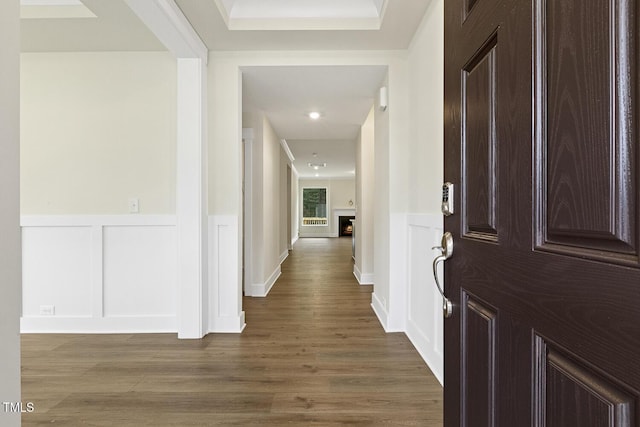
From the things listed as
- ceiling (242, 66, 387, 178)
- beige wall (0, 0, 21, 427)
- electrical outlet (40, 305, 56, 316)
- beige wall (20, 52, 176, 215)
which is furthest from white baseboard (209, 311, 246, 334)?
ceiling (242, 66, 387, 178)

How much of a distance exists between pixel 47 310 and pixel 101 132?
1.53m

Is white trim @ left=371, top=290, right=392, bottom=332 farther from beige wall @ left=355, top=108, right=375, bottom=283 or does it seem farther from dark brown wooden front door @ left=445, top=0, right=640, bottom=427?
dark brown wooden front door @ left=445, top=0, right=640, bottom=427

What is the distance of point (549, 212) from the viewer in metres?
0.53

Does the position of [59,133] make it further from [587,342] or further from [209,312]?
[587,342]

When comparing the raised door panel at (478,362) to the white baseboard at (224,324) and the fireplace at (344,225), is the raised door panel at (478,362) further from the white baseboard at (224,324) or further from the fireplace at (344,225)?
the fireplace at (344,225)

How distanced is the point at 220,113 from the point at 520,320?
262 centimetres

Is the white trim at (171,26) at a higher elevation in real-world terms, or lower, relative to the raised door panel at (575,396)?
higher

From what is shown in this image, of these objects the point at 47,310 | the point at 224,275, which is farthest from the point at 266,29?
the point at 47,310

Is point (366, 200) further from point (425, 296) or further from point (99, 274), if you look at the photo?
point (99, 274)

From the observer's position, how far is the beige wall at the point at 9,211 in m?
0.89

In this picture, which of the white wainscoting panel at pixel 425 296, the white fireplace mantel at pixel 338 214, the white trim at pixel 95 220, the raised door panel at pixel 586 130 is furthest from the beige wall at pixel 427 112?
the white fireplace mantel at pixel 338 214

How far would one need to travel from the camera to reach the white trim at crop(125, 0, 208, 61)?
6.33 feet

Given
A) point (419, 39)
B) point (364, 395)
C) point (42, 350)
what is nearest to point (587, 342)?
point (364, 395)

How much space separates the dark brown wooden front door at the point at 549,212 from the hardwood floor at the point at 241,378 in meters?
1.05
